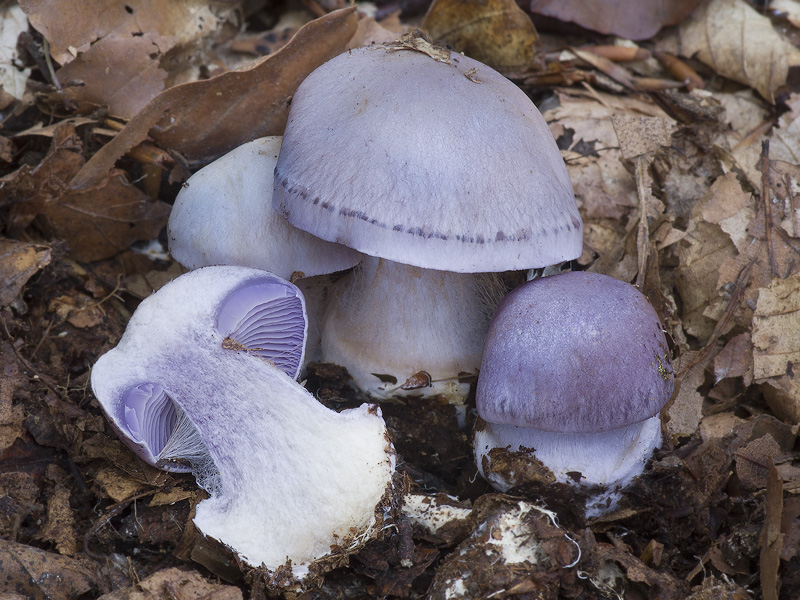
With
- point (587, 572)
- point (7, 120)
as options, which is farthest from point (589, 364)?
point (7, 120)

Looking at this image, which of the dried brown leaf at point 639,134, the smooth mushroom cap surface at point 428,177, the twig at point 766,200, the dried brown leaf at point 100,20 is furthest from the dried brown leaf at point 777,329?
the dried brown leaf at point 100,20

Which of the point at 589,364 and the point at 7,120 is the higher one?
the point at 7,120

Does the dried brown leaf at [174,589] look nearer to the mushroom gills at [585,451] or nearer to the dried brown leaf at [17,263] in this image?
the mushroom gills at [585,451]

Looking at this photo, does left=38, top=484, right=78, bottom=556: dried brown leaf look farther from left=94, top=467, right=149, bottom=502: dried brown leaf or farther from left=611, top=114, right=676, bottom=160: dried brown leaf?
left=611, top=114, right=676, bottom=160: dried brown leaf

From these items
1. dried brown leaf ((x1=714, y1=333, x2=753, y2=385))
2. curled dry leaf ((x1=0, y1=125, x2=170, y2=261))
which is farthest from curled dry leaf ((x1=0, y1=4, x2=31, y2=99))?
dried brown leaf ((x1=714, y1=333, x2=753, y2=385))

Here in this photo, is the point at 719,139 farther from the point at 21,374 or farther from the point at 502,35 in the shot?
the point at 21,374

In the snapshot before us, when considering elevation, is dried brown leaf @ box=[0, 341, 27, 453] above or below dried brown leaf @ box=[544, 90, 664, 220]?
below

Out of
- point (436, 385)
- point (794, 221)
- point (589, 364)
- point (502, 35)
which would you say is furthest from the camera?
point (502, 35)
